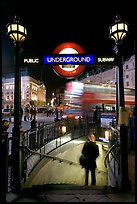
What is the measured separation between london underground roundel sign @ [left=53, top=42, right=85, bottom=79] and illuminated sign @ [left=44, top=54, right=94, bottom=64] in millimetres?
137

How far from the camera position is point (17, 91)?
224 inches

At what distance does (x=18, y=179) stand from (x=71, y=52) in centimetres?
383

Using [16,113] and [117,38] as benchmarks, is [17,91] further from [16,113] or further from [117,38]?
[117,38]

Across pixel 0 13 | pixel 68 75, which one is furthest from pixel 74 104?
pixel 0 13

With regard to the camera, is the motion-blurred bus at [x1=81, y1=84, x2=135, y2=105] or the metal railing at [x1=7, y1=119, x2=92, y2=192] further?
the motion-blurred bus at [x1=81, y1=84, x2=135, y2=105]

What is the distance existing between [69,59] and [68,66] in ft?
0.77

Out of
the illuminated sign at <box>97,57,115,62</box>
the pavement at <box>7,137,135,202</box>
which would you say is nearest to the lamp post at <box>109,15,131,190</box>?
the illuminated sign at <box>97,57,115,62</box>

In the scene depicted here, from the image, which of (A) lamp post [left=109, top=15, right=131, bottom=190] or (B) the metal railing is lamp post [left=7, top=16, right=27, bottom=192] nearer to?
(B) the metal railing

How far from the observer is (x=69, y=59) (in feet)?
19.0

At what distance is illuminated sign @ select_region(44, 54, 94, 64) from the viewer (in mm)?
5785

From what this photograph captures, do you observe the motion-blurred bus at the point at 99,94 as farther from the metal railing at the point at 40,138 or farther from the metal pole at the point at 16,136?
the metal pole at the point at 16,136

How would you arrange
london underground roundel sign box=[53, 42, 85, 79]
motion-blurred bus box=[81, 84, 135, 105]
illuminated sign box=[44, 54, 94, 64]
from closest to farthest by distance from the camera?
illuminated sign box=[44, 54, 94, 64] → london underground roundel sign box=[53, 42, 85, 79] → motion-blurred bus box=[81, 84, 135, 105]

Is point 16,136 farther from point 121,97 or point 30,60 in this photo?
point 121,97

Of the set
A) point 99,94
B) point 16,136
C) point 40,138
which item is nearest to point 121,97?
point 16,136
